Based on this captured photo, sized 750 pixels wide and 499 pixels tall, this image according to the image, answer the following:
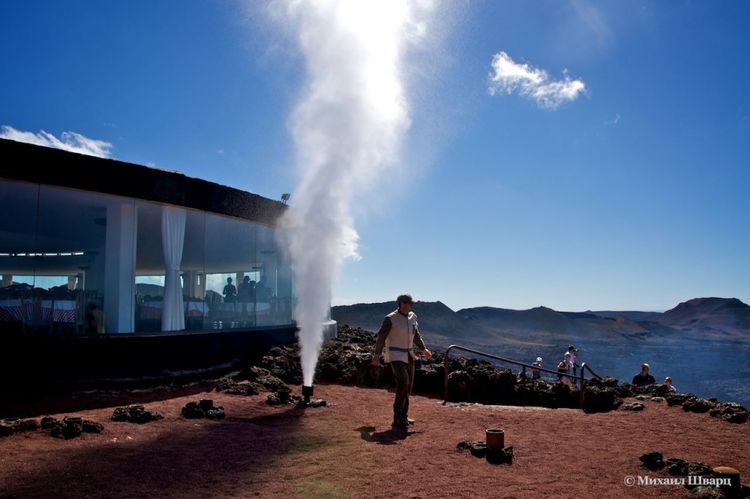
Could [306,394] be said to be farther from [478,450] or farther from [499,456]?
[499,456]

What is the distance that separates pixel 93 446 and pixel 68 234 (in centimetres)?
598

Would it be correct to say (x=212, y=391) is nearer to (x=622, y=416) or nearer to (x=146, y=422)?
(x=146, y=422)

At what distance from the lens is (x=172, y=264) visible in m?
11.8

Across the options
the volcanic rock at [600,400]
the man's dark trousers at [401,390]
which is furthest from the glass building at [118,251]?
the volcanic rock at [600,400]

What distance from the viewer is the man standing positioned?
25.2ft

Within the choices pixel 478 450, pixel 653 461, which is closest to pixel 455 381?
pixel 478 450

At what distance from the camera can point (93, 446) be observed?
20.0 ft

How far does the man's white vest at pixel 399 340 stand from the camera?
7727 mm

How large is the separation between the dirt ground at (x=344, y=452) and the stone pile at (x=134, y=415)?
17cm

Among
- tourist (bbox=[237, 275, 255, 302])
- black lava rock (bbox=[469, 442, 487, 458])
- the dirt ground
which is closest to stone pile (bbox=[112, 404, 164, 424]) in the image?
the dirt ground

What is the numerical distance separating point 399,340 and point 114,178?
6577 mm

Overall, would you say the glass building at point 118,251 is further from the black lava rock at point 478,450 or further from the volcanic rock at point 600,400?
the volcanic rock at point 600,400

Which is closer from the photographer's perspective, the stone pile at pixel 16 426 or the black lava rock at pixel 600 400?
the stone pile at pixel 16 426

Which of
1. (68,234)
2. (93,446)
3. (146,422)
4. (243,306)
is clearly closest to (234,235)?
(243,306)
